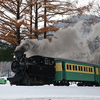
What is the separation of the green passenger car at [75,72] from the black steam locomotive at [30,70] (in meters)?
0.92

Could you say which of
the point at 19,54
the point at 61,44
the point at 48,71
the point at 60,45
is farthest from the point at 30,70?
the point at 61,44

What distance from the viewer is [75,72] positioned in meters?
18.7

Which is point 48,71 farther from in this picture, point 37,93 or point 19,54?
point 37,93

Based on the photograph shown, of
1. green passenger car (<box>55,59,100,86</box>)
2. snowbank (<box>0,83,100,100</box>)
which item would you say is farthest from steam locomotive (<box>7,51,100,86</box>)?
snowbank (<box>0,83,100,100</box>)

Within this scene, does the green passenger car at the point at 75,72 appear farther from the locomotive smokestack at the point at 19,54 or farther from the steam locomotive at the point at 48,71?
the locomotive smokestack at the point at 19,54

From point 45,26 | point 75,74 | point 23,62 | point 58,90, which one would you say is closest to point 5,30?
point 45,26

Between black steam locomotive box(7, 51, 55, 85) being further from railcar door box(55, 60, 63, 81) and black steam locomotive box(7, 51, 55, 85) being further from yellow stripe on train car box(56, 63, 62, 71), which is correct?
yellow stripe on train car box(56, 63, 62, 71)

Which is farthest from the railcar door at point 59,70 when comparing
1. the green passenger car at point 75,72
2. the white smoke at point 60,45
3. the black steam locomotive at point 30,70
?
the white smoke at point 60,45

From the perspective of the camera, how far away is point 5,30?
2053cm

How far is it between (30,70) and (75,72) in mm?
4658

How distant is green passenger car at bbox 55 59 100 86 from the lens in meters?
17.6

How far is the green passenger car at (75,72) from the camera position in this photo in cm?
1761

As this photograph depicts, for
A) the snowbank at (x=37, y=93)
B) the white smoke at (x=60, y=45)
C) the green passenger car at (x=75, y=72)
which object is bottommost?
the snowbank at (x=37, y=93)

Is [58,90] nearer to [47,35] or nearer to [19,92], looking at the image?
[19,92]
